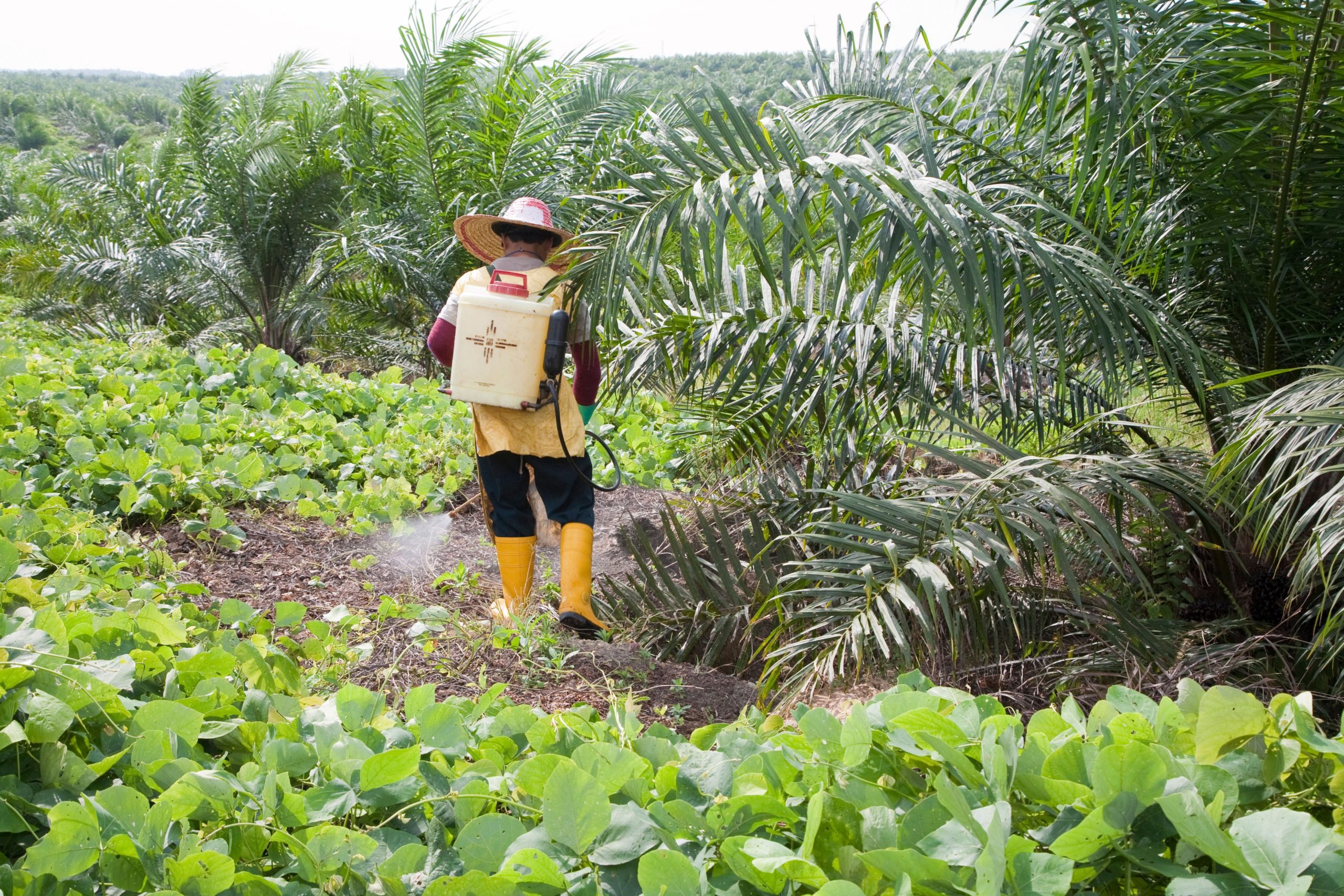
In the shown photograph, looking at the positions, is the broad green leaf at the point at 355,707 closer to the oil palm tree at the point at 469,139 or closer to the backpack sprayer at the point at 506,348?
the backpack sprayer at the point at 506,348

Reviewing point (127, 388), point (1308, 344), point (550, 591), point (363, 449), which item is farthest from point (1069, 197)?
point (127, 388)

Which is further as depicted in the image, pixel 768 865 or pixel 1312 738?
pixel 1312 738

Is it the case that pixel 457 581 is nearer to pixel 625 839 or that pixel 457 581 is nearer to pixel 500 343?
pixel 500 343

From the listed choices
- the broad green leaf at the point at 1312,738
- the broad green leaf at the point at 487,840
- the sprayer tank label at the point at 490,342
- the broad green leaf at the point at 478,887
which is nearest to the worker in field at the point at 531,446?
the sprayer tank label at the point at 490,342

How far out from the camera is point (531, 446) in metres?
4.01

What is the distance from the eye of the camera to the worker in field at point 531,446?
151 inches

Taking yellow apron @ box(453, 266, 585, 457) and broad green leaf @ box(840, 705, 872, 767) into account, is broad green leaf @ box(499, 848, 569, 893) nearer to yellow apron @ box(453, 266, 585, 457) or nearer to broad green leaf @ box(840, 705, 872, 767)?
broad green leaf @ box(840, 705, 872, 767)

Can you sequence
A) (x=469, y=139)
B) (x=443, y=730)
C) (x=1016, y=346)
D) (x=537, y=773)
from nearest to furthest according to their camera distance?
(x=537, y=773) → (x=443, y=730) → (x=1016, y=346) → (x=469, y=139)

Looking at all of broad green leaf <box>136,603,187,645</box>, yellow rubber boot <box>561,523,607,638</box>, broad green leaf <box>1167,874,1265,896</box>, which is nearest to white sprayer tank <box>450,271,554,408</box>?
yellow rubber boot <box>561,523,607,638</box>

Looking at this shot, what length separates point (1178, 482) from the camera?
9.33 ft

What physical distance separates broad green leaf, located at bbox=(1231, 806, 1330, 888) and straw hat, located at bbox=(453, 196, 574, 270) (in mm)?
2858

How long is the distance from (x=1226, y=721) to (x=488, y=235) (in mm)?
3524

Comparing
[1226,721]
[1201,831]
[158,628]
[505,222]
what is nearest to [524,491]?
[505,222]

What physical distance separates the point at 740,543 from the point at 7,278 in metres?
14.4
